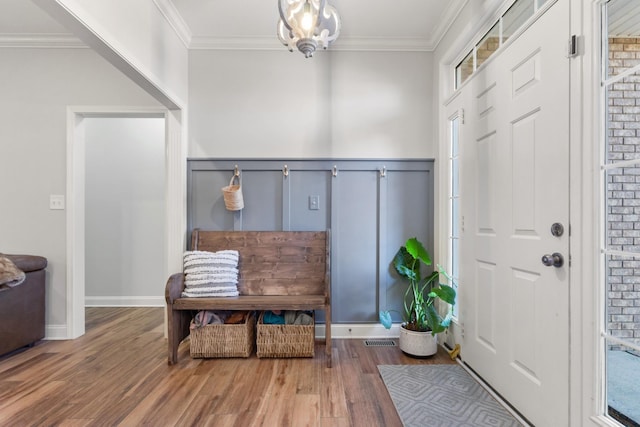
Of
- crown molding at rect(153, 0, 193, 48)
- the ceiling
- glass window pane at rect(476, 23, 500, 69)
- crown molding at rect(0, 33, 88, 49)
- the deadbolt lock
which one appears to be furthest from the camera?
crown molding at rect(0, 33, 88, 49)

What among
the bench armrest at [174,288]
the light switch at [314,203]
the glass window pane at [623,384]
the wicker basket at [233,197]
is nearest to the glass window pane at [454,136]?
the light switch at [314,203]

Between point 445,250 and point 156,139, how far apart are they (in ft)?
11.4

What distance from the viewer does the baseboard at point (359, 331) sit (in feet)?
9.07

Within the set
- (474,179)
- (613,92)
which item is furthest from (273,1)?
(613,92)

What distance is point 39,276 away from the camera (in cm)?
264

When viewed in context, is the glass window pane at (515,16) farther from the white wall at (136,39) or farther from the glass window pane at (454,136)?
the white wall at (136,39)

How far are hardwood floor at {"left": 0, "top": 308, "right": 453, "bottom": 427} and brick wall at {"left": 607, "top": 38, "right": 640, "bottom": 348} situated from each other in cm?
110

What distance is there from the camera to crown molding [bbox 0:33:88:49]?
273cm

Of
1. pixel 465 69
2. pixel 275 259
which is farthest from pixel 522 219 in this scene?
pixel 275 259

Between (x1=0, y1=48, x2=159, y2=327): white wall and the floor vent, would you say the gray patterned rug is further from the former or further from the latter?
(x1=0, y1=48, x2=159, y2=327): white wall

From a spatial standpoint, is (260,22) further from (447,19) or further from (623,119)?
(623,119)

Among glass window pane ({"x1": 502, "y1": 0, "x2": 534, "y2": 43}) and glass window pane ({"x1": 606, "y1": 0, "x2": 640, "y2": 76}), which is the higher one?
glass window pane ({"x1": 502, "y1": 0, "x2": 534, "y2": 43})

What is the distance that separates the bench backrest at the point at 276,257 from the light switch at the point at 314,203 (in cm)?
24

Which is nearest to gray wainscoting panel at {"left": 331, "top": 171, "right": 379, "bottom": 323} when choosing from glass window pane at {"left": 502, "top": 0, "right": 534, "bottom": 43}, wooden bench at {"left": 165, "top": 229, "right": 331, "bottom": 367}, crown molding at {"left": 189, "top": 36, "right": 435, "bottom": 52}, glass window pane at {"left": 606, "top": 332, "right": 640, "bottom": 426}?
wooden bench at {"left": 165, "top": 229, "right": 331, "bottom": 367}
